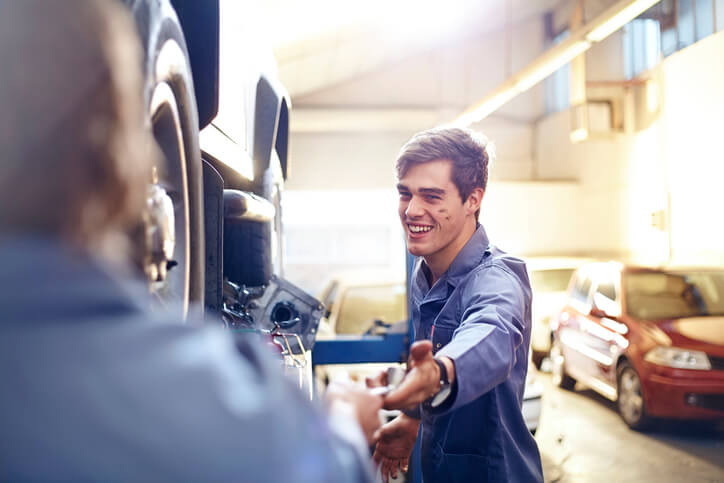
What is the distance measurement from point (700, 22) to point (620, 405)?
20.3 ft

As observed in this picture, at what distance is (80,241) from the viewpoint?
670 mm

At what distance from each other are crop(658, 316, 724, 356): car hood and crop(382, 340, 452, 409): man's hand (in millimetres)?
5333

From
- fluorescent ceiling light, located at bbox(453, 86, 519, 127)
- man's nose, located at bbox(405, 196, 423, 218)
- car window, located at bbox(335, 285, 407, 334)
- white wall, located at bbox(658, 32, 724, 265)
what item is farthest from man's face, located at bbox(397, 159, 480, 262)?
white wall, located at bbox(658, 32, 724, 265)

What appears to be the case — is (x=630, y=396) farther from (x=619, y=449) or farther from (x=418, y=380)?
(x=418, y=380)

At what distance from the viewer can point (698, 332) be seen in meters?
5.97

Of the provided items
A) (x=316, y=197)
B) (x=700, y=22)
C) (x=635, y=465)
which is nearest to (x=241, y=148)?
(x=635, y=465)

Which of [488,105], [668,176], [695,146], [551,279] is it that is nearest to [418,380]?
[551,279]

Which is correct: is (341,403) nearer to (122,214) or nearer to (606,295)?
(122,214)

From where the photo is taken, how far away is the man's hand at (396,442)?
184 cm

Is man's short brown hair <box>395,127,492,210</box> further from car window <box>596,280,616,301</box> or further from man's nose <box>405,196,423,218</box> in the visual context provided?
car window <box>596,280,616,301</box>

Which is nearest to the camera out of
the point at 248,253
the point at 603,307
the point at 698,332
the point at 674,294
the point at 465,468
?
the point at 465,468

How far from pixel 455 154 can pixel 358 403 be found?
1.13 m

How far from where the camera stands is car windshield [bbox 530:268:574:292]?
9.77m

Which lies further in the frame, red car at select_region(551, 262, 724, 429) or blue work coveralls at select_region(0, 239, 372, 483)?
red car at select_region(551, 262, 724, 429)
